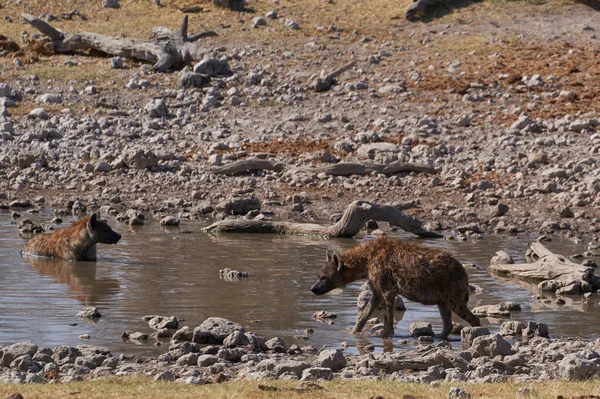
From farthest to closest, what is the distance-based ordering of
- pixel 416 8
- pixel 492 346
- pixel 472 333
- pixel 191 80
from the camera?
1. pixel 416 8
2. pixel 191 80
3. pixel 472 333
4. pixel 492 346

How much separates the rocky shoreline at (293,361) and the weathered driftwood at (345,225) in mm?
6422

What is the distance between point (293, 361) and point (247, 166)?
11.9 meters

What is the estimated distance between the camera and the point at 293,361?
8570 mm

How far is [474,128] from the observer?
2184cm

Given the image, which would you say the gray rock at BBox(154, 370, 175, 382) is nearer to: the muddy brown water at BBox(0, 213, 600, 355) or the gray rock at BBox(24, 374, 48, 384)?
the gray rock at BBox(24, 374, 48, 384)

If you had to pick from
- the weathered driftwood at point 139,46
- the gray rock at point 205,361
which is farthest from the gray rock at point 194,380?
the weathered driftwood at point 139,46

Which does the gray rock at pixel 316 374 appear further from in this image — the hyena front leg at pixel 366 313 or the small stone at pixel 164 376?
the hyena front leg at pixel 366 313

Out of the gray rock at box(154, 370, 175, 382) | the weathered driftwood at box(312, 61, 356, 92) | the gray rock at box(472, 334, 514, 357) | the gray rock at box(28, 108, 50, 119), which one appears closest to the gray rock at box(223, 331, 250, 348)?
the gray rock at box(154, 370, 175, 382)

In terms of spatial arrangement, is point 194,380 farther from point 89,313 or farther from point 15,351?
point 89,313

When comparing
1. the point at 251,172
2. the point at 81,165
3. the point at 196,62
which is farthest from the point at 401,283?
the point at 196,62

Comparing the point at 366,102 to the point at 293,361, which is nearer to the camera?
the point at 293,361

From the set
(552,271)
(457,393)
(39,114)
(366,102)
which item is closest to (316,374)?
(457,393)

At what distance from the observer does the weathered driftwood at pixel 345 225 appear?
54.5ft

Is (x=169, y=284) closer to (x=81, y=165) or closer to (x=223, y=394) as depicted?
(x=223, y=394)
